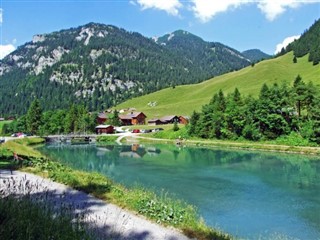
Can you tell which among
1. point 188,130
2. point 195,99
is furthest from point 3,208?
point 195,99

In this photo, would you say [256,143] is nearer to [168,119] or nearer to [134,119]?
[168,119]

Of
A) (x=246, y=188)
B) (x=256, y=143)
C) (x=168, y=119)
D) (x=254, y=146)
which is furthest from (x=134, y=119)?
(x=246, y=188)

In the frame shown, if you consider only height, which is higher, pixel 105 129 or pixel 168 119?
pixel 168 119

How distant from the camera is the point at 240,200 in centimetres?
3158

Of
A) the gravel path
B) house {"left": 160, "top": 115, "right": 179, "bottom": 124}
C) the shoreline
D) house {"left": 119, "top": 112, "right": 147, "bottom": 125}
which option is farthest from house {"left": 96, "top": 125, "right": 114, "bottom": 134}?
the gravel path

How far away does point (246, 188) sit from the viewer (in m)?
37.8

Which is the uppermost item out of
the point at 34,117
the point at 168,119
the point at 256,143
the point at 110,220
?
the point at 34,117

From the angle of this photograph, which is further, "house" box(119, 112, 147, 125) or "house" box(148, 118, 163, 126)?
"house" box(119, 112, 147, 125)

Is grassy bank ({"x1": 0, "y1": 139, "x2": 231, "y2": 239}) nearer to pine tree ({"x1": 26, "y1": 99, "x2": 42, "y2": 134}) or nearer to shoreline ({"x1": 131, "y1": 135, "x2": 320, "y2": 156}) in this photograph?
shoreline ({"x1": 131, "y1": 135, "x2": 320, "y2": 156})

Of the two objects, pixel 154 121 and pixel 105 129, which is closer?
pixel 105 129

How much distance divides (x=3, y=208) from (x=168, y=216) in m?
8.49

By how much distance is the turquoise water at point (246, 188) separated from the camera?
24.2 m

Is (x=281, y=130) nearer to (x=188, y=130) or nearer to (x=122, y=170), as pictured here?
(x=188, y=130)

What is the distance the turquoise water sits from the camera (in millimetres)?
24156
